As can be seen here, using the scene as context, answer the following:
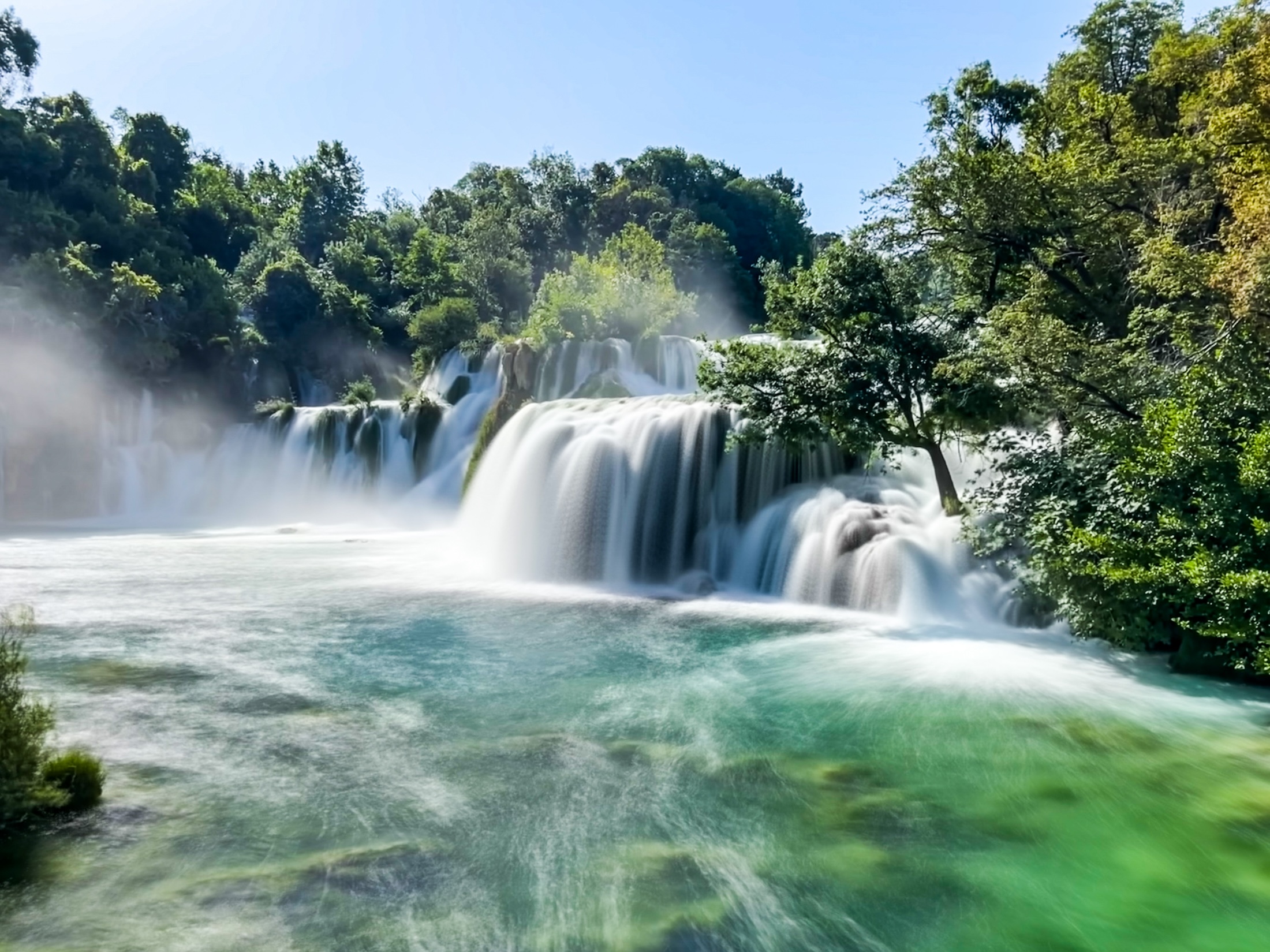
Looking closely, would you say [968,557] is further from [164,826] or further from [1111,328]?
[164,826]

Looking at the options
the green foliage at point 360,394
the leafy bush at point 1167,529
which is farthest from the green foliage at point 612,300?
the leafy bush at point 1167,529

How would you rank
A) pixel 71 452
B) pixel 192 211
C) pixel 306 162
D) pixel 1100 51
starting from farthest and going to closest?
pixel 306 162, pixel 192 211, pixel 71 452, pixel 1100 51

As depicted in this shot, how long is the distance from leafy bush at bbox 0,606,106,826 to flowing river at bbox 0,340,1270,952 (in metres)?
0.29

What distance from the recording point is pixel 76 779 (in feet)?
18.0

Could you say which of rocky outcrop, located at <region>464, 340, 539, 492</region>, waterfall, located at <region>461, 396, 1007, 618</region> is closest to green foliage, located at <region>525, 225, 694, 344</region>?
rocky outcrop, located at <region>464, 340, 539, 492</region>

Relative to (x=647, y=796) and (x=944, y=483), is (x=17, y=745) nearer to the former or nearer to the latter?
(x=647, y=796)

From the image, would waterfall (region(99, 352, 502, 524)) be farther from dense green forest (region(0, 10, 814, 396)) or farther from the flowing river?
the flowing river

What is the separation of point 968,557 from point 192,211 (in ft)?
169

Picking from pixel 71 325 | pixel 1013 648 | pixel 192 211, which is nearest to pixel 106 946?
pixel 1013 648

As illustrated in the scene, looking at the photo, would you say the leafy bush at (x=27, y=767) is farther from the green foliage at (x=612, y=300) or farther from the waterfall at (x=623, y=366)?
the green foliage at (x=612, y=300)

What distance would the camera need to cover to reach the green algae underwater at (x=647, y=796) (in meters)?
4.34

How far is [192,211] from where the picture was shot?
155ft

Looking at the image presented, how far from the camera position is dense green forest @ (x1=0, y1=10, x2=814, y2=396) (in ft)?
104

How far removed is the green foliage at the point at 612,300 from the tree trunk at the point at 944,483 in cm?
2120
